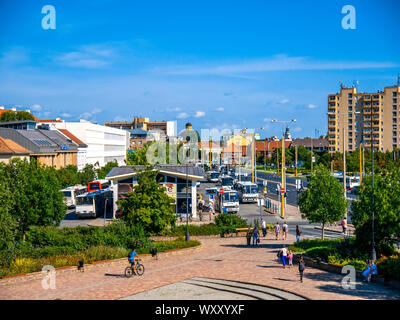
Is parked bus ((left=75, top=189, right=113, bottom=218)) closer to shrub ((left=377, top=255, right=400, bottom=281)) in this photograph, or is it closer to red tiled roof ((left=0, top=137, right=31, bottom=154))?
red tiled roof ((left=0, top=137, right=31, bottom=154))

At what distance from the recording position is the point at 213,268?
2431 centimetres

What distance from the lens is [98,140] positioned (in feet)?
351

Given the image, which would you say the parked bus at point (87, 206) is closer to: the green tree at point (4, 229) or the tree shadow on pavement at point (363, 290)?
the green tree at point (4, 229)

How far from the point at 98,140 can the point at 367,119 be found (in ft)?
238

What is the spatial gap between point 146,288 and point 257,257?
32.0 feet

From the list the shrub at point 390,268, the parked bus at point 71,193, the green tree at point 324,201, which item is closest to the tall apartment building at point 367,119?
the parked bus at point 71,193

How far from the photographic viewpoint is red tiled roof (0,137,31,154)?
189 feet

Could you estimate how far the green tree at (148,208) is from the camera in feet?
103

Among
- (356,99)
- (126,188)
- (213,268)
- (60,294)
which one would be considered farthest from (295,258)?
(356,99)

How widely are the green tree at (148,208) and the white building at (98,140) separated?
63876 millimetres

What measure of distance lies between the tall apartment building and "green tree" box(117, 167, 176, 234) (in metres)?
103
